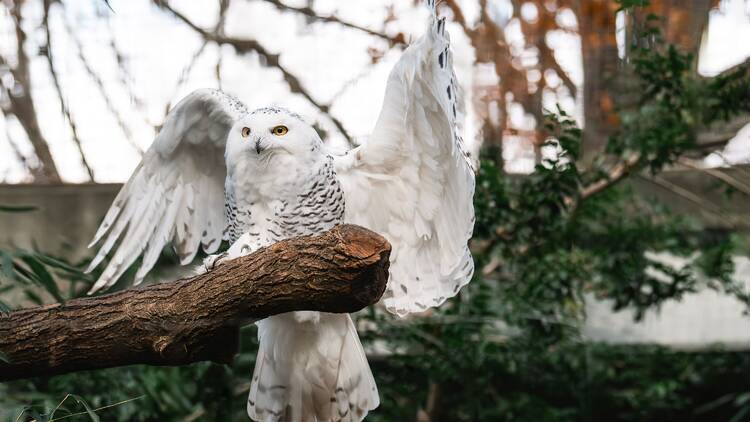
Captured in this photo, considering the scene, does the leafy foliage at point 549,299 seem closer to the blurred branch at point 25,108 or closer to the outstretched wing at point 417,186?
the blurred branch at point 25,108

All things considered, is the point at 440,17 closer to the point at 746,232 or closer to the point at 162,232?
the point at 162,232

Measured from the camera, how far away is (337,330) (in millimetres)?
2570

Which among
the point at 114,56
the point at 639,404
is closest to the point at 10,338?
the point at 114,56

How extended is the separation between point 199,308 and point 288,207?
483mm

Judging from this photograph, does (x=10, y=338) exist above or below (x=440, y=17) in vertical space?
below

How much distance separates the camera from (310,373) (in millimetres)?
2570

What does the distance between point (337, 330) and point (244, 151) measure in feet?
2.01

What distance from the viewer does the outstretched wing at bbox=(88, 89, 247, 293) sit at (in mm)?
2514

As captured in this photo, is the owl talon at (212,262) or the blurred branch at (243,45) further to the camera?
the blurred branch at (243,45)

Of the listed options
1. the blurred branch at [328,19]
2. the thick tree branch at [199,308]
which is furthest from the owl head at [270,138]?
the blurred branch at [328,19]

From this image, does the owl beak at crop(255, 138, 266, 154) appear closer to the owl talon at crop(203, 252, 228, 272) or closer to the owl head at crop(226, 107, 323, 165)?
the owl head at crop(226, 107, 323, 165)

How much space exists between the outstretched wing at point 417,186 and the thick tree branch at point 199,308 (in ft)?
1.76

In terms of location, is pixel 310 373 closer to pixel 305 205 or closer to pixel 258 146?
pixel 305 205

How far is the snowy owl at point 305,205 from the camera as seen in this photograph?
234cm
